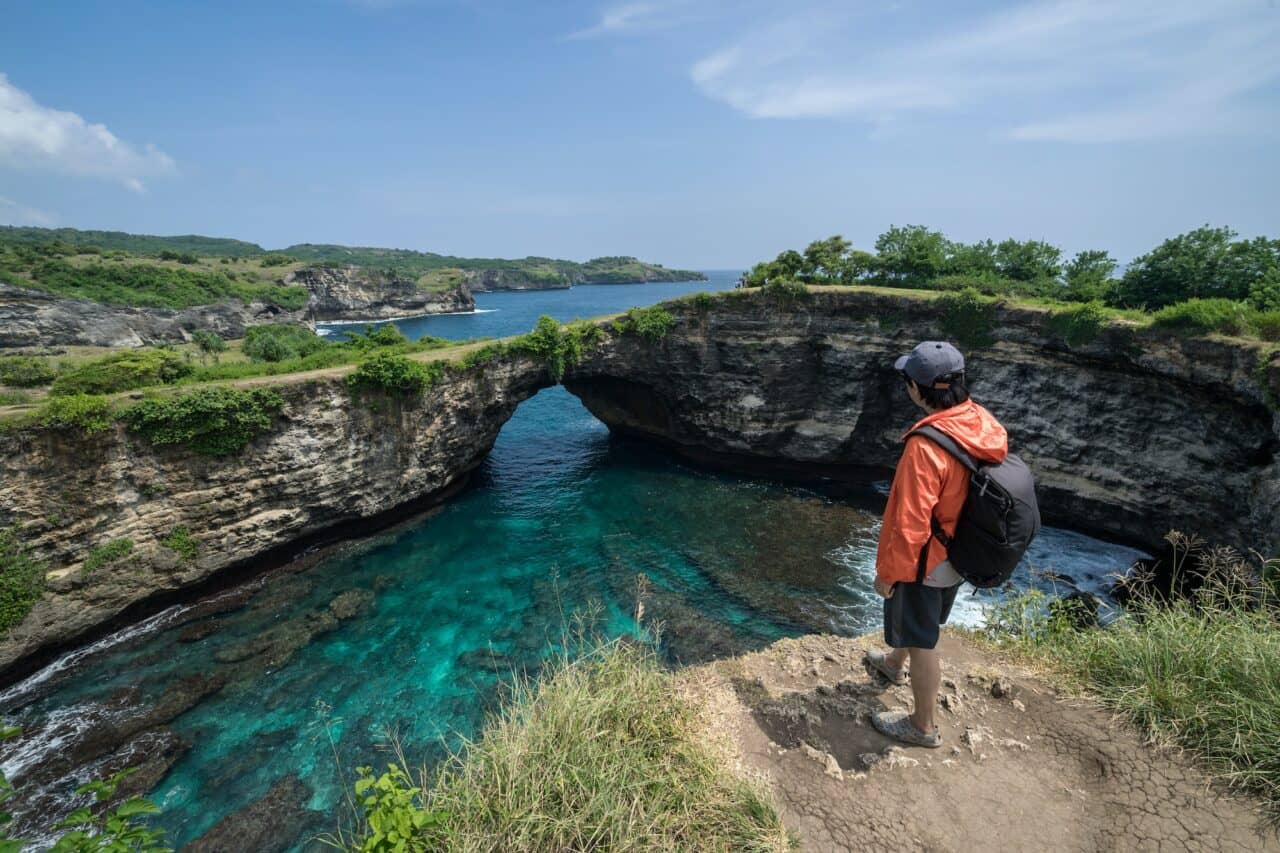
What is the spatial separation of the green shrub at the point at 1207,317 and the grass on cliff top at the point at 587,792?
767 inches

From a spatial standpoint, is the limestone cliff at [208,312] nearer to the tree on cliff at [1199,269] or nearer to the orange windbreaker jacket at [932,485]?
the orange windbreaker jacket at [932,485]

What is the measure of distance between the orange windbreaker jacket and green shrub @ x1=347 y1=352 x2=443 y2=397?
53.6 ft

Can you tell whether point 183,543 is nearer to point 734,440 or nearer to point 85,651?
point 85,651

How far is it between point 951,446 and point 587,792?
4.04 meters

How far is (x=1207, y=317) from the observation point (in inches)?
592

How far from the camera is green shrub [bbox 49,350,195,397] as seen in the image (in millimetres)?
14164

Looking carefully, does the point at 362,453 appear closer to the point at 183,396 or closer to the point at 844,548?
the point at 183,396

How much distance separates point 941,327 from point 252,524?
2421 cm

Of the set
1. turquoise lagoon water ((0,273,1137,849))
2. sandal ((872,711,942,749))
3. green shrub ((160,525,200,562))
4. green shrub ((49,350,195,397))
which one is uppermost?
green shrub ((49,350,195,397))

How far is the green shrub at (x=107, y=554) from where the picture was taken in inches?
507

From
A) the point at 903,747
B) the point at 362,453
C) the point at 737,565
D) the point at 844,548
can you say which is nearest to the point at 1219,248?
the point at 844,548

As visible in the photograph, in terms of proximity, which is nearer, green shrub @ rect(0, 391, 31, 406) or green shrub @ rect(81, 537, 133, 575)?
green shrub @ rect(81, 537, 133, 575)

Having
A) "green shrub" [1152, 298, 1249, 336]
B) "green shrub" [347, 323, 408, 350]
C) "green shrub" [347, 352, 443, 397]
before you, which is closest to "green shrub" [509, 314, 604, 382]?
"green shrub" [347, 352, 443, 397]

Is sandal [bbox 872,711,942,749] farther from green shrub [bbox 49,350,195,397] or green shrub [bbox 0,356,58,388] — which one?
green shrub [bbox 0,356,58,388]
